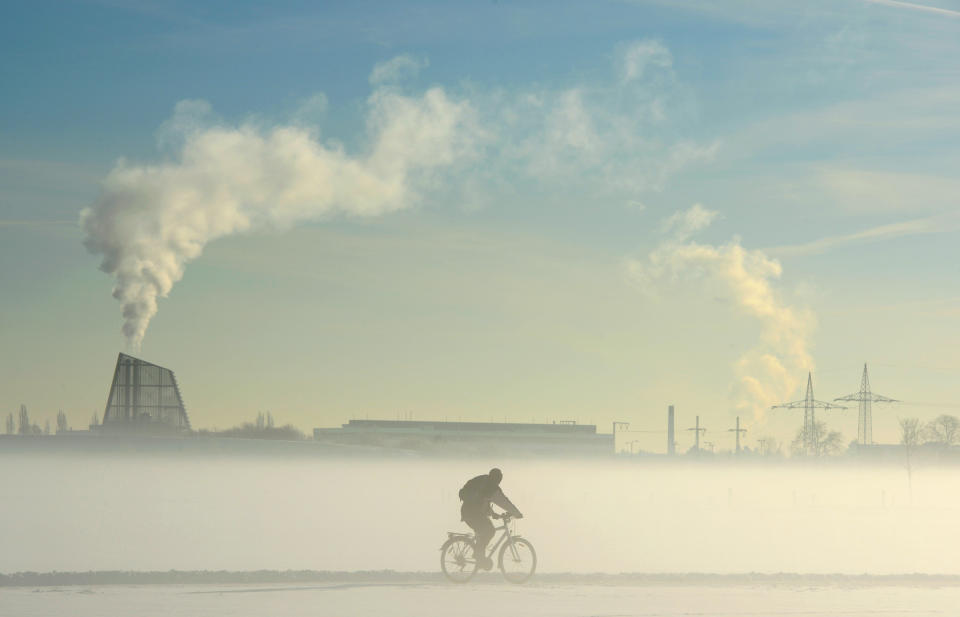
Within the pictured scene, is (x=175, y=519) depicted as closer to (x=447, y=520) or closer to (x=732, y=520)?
(x=447, y=520)

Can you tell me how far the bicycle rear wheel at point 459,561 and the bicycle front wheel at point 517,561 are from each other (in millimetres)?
578

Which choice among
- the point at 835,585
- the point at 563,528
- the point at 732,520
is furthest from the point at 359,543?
the point at 732,520

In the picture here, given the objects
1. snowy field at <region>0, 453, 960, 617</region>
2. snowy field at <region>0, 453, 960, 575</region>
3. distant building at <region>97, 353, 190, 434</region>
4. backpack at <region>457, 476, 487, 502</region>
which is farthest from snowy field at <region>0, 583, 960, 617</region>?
distant building at <region>97, 353, 190, 434</region>

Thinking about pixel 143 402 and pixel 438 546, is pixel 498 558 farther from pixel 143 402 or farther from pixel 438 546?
pixel 143 402

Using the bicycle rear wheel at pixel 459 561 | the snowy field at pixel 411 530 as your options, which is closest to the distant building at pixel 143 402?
the snowy field at pixel 411 530

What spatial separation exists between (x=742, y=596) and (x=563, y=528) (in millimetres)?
39821

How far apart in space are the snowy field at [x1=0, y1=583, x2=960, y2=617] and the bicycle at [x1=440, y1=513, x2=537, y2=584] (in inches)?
12.4

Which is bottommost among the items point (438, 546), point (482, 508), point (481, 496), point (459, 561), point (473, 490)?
point (438, 546)

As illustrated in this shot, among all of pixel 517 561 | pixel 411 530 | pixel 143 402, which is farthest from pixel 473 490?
pixel 143 402

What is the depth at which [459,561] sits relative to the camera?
73.3 feet

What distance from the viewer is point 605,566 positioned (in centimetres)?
3722

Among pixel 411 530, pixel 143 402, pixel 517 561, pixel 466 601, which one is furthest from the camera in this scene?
pixel 143 402

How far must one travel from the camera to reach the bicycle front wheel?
22.4 m

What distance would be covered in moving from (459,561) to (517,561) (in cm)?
107
